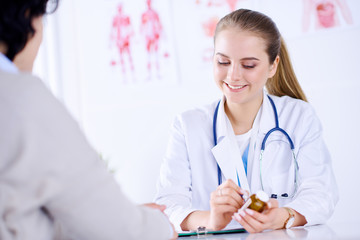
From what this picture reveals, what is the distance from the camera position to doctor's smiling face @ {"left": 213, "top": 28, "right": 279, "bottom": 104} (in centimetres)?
165

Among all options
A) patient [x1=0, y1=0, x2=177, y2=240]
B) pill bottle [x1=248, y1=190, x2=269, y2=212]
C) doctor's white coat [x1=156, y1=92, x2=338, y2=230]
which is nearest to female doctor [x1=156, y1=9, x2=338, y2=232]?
doctor's white coat [x1=156, y1=92, x2=338, y2=230]

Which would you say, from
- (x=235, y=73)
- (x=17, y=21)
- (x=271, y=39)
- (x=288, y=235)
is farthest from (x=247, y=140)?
(x=17, y=21)

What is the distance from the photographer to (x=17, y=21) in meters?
0.73

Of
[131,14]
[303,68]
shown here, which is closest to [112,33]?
[131,14]

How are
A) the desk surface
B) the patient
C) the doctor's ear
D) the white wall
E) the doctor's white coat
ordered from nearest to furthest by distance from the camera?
the patient → the desk surface → the doctor's white coat → the doctor's ear → the white wall

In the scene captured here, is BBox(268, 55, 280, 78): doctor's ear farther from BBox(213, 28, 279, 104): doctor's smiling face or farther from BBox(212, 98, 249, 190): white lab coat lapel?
BBox(212, 98, 249, 190): white lab coat lapel

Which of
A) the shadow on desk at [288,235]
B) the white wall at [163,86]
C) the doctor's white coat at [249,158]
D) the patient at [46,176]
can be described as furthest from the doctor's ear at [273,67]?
the patient at [46,176]

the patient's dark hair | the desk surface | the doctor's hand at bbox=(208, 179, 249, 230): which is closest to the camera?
the patient's dark hair

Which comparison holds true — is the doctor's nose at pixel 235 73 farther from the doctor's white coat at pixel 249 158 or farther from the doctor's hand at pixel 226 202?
the doctor's hand at pixel 226 202

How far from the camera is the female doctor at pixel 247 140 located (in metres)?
1.61

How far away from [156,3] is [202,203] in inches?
75.1

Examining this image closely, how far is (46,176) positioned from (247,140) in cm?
122

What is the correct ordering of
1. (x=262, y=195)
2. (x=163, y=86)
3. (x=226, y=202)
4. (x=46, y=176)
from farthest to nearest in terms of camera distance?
(x=163, y=86) → (x=226, y=202) → (x=262, y=195) → (x=46, y=176)

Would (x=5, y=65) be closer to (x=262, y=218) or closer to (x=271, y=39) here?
(x=262, y=218)
